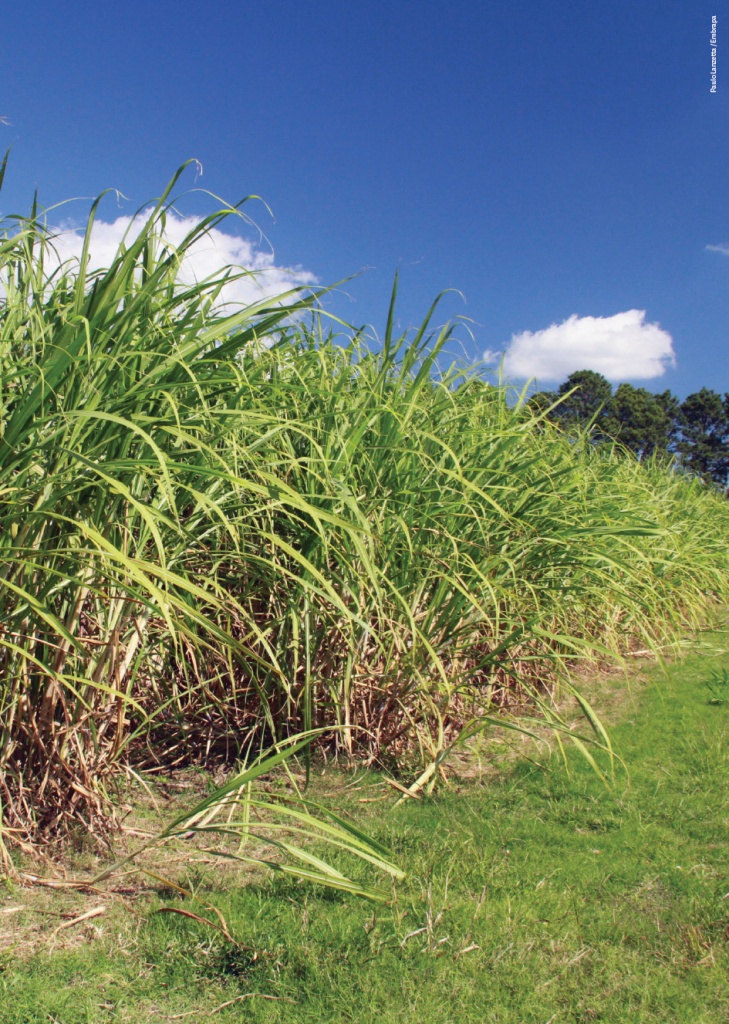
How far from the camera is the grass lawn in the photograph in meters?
1.57

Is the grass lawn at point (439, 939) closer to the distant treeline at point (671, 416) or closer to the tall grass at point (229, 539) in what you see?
the tall grass at point (229, 539)

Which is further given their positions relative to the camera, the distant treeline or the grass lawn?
the distant treeline

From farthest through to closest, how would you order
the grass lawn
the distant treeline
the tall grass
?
the distant treeline < the tall grass < the grass lawn

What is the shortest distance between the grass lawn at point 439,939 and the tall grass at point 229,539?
1.15ft

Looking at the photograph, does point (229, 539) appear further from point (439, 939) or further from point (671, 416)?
point (671, 416)

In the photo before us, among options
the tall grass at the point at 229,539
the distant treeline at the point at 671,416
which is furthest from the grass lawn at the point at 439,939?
the distant treeline at the point at 671,416

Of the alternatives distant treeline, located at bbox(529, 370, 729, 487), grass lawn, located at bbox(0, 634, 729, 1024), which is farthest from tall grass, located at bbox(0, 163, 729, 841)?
distant treeline, located at bbox(529, 370, 729, 487)

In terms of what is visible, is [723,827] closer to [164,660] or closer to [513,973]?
[513,973]

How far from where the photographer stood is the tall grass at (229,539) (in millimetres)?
1781

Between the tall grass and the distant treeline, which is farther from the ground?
the distant treeline

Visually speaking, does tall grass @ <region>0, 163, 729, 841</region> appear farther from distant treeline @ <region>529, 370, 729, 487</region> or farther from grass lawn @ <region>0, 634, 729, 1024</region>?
distant treeline @ <region>529, 370, 729, 487</region>

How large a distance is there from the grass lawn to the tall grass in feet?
1.15

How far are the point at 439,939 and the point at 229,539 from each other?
130 centimetres

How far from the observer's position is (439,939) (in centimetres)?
174
